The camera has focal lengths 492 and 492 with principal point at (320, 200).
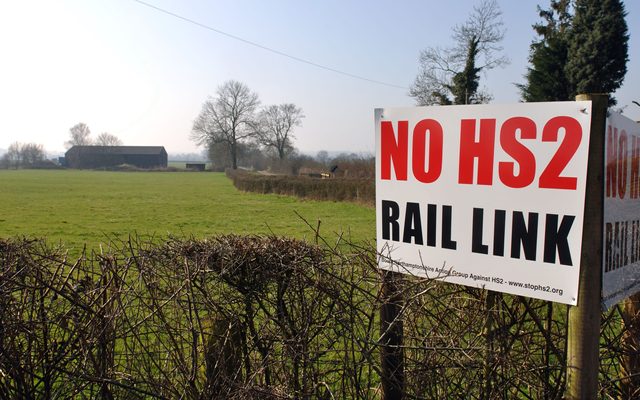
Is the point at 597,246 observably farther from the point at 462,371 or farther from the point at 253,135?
the point at 253,135

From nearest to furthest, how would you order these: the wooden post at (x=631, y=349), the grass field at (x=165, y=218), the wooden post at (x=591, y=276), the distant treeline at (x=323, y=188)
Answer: the wooden post at (x=591, y=276) → the wooden post at (x=631, y=349) → the grass field at (x=165, y=218) → the distant treeline at (x=323, y=188)

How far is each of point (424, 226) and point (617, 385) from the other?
169 centimetres

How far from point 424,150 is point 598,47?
33.6 m

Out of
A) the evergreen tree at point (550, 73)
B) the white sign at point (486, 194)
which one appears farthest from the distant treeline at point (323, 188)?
the white sign at point (486, 194)

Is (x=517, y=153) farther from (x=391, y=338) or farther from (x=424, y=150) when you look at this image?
(x=391, y=338)

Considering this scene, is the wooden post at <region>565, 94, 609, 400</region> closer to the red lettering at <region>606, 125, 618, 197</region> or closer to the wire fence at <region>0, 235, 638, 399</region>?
the red lettering at <region>606, 125, 618, 197</region>

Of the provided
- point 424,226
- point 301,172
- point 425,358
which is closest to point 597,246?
point 424,226

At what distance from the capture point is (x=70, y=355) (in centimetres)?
247

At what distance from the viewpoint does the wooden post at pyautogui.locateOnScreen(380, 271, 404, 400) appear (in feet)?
7.55

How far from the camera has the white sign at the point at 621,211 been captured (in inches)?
78.2

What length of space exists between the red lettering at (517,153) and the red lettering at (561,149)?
52mm

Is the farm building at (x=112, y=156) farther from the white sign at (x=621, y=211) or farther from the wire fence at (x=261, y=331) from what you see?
the white sign at (x=621, y=211)

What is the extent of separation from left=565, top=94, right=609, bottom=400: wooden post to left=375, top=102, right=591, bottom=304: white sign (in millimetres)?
44

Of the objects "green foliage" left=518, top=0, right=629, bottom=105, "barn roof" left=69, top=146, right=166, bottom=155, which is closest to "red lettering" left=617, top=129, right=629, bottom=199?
"green foliage" left=518, top=0, right=629, bottom=105
